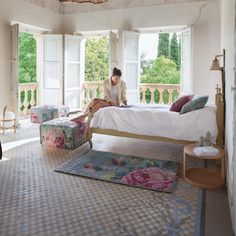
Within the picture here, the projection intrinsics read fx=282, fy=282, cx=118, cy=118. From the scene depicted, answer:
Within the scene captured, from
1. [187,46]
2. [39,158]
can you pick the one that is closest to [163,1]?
[187,46]

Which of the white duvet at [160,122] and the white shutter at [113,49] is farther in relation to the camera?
the white shutter at [113,49]

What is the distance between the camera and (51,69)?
7039 mm

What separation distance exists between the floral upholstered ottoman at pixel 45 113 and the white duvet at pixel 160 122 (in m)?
2.08

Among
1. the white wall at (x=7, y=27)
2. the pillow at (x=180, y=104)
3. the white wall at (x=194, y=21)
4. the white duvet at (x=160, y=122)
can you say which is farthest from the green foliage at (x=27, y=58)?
the pillow at (x=180, y=104)

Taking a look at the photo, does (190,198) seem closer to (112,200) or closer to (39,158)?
(112,200)

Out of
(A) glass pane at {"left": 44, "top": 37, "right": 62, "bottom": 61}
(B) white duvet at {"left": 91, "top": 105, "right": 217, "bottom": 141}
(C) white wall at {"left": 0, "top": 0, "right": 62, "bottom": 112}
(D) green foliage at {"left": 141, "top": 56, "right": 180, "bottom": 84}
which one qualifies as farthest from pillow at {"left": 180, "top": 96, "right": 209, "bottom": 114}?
(D) green foliage at {"left": 141, "top": 56, "right": 180, "bottom": 84}

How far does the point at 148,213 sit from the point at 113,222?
0.34 meters

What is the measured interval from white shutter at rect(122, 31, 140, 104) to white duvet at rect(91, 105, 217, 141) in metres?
2.50

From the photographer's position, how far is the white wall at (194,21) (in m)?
6.01

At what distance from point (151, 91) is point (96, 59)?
197 inches

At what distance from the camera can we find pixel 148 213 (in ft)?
8.02

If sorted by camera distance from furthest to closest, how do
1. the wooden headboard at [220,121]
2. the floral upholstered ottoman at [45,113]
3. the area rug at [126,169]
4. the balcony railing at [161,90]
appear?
the balcony railing at [161,90] < the floral upholstered ottoman at [45,113] < the wooden headboard at [220,121] < the area rug at [126,169]

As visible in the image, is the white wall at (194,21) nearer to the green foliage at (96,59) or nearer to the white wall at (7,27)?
the white wall at (7,27)

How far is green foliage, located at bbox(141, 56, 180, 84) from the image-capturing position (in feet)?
32.7
